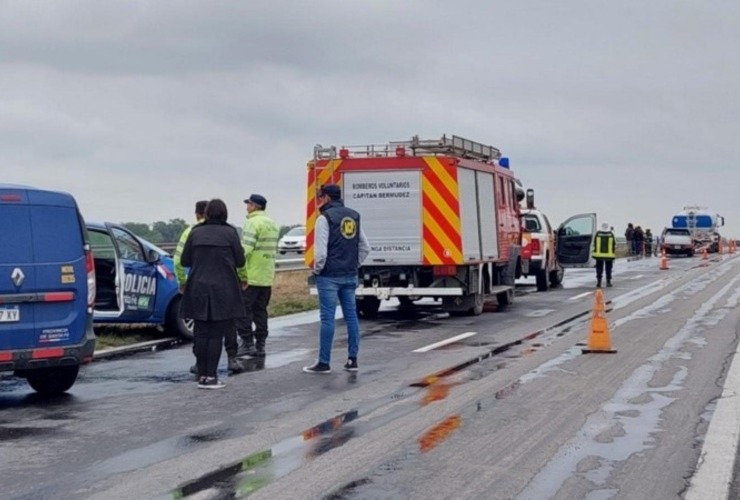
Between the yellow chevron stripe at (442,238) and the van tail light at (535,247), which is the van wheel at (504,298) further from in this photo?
the van tail light at (535,247)

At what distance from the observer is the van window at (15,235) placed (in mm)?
9703

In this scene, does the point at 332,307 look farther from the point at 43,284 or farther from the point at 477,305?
the point at 477,305

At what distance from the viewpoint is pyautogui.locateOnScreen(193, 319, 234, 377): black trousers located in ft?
35.4

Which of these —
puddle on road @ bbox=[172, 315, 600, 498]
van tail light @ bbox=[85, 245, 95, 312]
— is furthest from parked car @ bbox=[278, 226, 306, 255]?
van tail light @ bbox=[85, 245, 95, 312]

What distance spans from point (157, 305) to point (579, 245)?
17971 millimetres

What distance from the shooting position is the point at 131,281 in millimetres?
14680

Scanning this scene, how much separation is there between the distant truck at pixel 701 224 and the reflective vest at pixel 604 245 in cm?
4216

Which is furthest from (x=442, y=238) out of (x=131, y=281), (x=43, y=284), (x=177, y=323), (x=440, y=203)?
(x=43, y=284)

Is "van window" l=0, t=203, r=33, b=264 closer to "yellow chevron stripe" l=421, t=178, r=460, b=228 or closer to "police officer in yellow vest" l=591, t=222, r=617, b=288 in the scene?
"yellow chevron stripe" l=421, t=178, r=460, b=228

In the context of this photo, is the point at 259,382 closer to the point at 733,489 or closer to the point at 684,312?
the point at 733,489

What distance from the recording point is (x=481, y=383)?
1097cm

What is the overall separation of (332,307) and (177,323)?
4.15 m

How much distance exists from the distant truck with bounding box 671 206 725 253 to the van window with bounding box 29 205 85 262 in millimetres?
63878

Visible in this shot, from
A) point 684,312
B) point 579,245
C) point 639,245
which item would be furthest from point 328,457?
point 639,245
